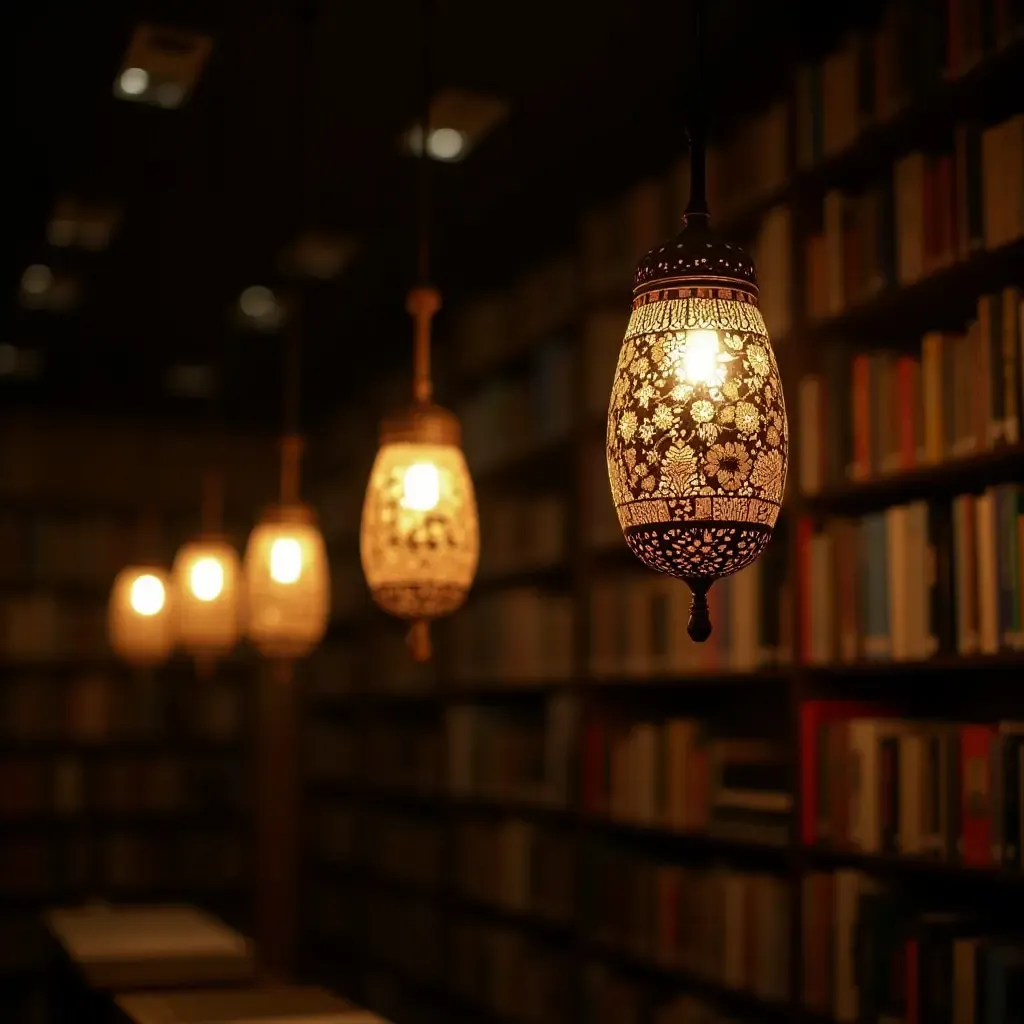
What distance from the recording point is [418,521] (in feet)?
7.67

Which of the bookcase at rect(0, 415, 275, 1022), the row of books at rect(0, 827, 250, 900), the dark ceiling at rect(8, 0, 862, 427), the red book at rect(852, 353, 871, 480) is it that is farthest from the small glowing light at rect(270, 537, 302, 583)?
the row of books at rect(0, 827, 250, 900)

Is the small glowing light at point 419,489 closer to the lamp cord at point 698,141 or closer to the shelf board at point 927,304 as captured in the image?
the lamp cord at point 698,141

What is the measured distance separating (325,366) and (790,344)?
10.7 ft

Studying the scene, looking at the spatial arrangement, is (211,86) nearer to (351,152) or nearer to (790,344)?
(351,152)

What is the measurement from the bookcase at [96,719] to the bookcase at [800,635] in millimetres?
2205

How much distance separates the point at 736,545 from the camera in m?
1.58

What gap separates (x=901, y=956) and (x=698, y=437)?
150 centimetres

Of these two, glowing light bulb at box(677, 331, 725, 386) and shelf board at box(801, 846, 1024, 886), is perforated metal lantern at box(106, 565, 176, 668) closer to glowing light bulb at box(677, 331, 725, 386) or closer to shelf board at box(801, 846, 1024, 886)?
shelf board at box(801, 846, 1024, 886)

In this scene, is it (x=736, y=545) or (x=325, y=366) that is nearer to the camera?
(x=736, y=545)

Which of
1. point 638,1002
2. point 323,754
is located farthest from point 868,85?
point 323,754

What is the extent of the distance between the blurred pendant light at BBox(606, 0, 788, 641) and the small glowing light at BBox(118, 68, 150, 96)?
6.93ft

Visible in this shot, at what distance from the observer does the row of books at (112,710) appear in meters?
6.30

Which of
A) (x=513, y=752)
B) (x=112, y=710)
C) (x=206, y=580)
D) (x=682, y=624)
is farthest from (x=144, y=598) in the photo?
(x=112, y=710)

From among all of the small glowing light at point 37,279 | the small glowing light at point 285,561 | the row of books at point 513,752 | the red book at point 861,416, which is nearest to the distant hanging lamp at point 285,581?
the small glowing light at point 285,561
